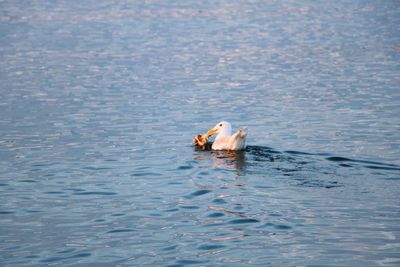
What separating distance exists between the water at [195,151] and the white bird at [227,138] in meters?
Result: 0.29

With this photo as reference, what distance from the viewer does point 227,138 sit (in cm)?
2003

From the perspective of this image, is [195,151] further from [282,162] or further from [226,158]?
[282,162]

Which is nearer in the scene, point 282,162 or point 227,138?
point 282,162

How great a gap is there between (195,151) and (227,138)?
840 mm

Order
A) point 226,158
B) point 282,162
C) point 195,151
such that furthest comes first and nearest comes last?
point 195,151 < point 226,158 < point 282,162

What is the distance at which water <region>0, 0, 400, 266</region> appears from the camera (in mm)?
13383

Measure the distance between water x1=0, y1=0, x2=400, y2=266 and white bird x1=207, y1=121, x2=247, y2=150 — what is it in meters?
0.29

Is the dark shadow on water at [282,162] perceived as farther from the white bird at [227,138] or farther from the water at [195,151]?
the white bird at [227,138]

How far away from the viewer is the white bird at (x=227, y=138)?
62.9 ft

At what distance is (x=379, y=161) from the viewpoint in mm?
18531

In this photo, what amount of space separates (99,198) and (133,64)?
58.5ft

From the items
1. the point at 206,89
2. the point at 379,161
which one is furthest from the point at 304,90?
the point at 379,161

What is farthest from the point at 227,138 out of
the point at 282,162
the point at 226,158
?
the point at 282,162

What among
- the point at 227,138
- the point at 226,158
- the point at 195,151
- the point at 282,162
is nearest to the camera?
the point at 282,162
